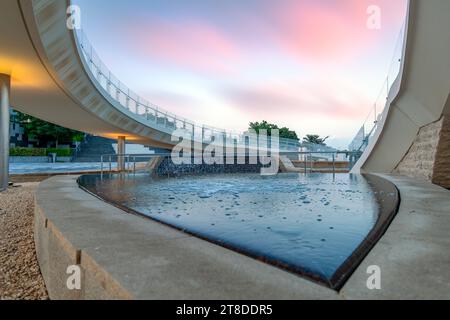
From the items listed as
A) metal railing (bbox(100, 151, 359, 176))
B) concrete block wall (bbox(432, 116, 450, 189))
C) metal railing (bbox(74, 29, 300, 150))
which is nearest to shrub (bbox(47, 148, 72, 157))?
metal railing (bbox(74, 29, 300, 150))

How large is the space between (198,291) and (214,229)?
54.0 inches

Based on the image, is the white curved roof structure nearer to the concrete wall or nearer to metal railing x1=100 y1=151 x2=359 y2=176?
metal railing x1=100 y1=151 x2=359 y2=176

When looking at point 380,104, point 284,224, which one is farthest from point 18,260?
point 380,104

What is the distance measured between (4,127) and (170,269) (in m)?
10.1

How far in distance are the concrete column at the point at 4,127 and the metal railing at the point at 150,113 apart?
3.74m

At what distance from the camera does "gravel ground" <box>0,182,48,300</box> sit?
7.96ft

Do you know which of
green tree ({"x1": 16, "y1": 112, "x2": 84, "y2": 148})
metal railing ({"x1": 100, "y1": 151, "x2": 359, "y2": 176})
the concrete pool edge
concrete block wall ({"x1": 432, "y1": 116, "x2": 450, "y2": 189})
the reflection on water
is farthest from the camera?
green tree ({"x1": 16, "y1": 112, "x2": 84, "y2": 148})

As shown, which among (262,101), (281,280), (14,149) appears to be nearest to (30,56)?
(281,280)

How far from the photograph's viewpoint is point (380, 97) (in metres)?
9.85

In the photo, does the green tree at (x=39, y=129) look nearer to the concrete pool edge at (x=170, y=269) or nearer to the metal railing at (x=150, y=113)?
the metal railing at (x=150, y=113)

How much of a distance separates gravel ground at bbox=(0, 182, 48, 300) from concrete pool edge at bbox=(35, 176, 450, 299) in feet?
0.55

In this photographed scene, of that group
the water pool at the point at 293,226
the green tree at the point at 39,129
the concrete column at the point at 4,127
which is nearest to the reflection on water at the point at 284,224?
the water pool at the point at 293,226

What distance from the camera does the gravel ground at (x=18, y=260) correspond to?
2426mm
